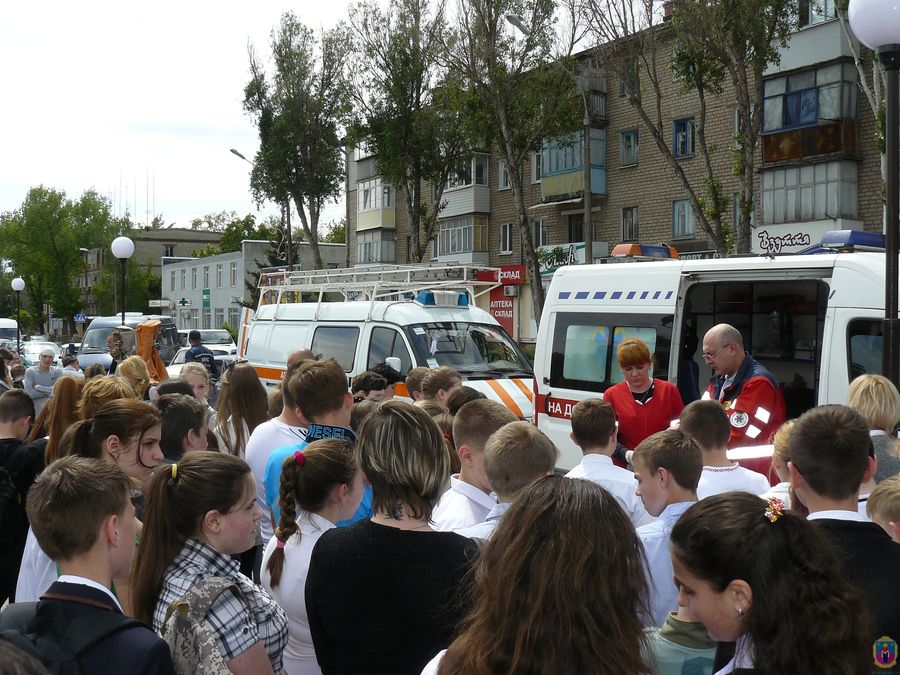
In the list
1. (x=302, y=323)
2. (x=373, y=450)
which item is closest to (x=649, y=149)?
(x=302, y=323)

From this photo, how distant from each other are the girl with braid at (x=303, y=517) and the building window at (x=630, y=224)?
2967 centimetres

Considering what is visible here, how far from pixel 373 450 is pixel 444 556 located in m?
0.44

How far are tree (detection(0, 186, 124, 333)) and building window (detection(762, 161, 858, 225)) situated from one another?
61.2 meters

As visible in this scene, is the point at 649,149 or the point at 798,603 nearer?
the point at 798,603

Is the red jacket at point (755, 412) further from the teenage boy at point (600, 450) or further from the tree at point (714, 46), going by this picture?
the tree at point (714, 46)

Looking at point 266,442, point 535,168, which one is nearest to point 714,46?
point 266,442

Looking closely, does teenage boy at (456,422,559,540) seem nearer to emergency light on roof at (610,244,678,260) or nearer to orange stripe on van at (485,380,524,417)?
emergency light on roof at (610,244,678,260)

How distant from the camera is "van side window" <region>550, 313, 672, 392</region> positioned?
8586mm

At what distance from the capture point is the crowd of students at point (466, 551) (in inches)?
68.4

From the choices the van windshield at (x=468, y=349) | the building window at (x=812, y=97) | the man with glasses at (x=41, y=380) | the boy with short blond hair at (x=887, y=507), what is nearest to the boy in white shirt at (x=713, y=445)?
the boy with short blond hair at (x=887, y=507)

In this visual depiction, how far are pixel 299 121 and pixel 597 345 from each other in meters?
24.7

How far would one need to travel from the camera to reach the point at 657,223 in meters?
30.7

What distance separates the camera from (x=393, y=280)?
1306 centimetres

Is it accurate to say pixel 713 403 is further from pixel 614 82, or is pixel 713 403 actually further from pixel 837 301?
pixel 614 82
